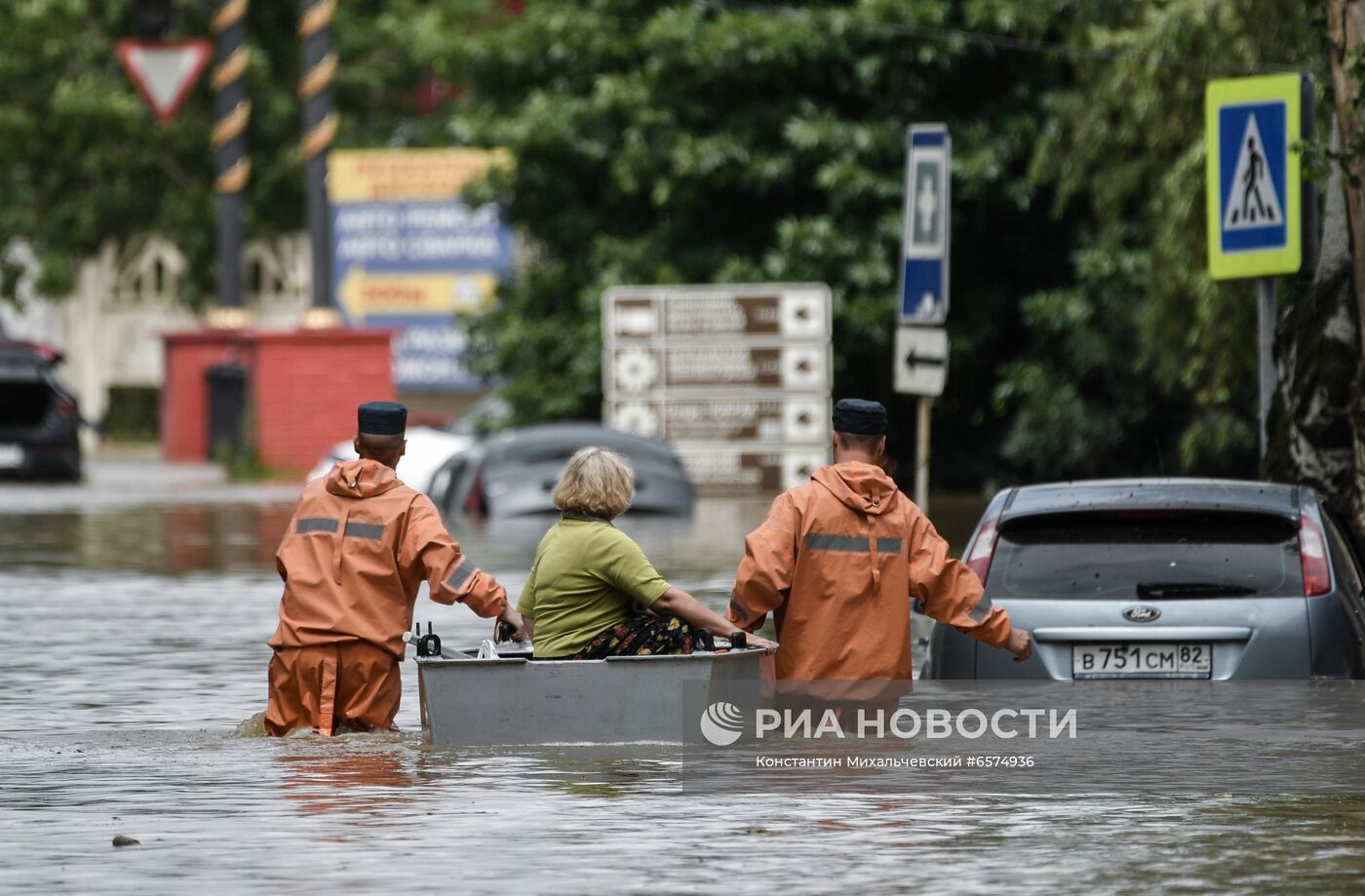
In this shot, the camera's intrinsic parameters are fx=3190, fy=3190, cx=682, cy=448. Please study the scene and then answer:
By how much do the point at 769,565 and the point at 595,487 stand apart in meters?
0.67

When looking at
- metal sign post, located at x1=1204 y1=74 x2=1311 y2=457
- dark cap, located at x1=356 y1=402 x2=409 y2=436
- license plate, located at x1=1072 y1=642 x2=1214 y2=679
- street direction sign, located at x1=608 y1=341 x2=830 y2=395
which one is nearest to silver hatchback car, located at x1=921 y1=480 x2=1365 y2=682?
license plate, located at x1=1072 y1=642 x2=1214 y2=679

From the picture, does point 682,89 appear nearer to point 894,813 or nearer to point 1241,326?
point 1241,326

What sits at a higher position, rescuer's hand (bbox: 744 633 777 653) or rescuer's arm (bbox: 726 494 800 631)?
rescuer's arm (bbox: 726 494 800 631)

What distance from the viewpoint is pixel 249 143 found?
2292 inches

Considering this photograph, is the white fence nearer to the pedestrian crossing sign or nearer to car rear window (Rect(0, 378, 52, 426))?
car rear window (Rect(0, 378, 52, 426))

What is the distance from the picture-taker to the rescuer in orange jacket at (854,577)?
10664 millimetres

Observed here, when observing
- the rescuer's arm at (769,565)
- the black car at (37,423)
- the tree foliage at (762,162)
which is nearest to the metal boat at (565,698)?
the rescuer's arm at (769,565)

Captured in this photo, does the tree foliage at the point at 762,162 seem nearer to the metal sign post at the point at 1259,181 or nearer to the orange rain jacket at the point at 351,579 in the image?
the metal sign post at the point at 1259,181

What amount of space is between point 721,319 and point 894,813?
86.6 feet

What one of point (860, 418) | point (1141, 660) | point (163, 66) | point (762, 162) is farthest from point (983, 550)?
point (163, 66)

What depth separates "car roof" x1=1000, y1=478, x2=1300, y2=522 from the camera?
1139cm

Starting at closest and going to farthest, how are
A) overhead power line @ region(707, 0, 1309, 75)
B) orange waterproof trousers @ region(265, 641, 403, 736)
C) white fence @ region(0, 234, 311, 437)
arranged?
orange waterproof trousers @ region(265, 641, 403, 736) < overhead power line @ region(707, 0, 1309, 75) < white fence @ region(0, 234, 311, 437)

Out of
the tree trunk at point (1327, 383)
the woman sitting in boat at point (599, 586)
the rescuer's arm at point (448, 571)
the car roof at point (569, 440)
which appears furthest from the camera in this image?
the car roof at point (569, 440)

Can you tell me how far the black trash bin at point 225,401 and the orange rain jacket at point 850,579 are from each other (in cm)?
3648
